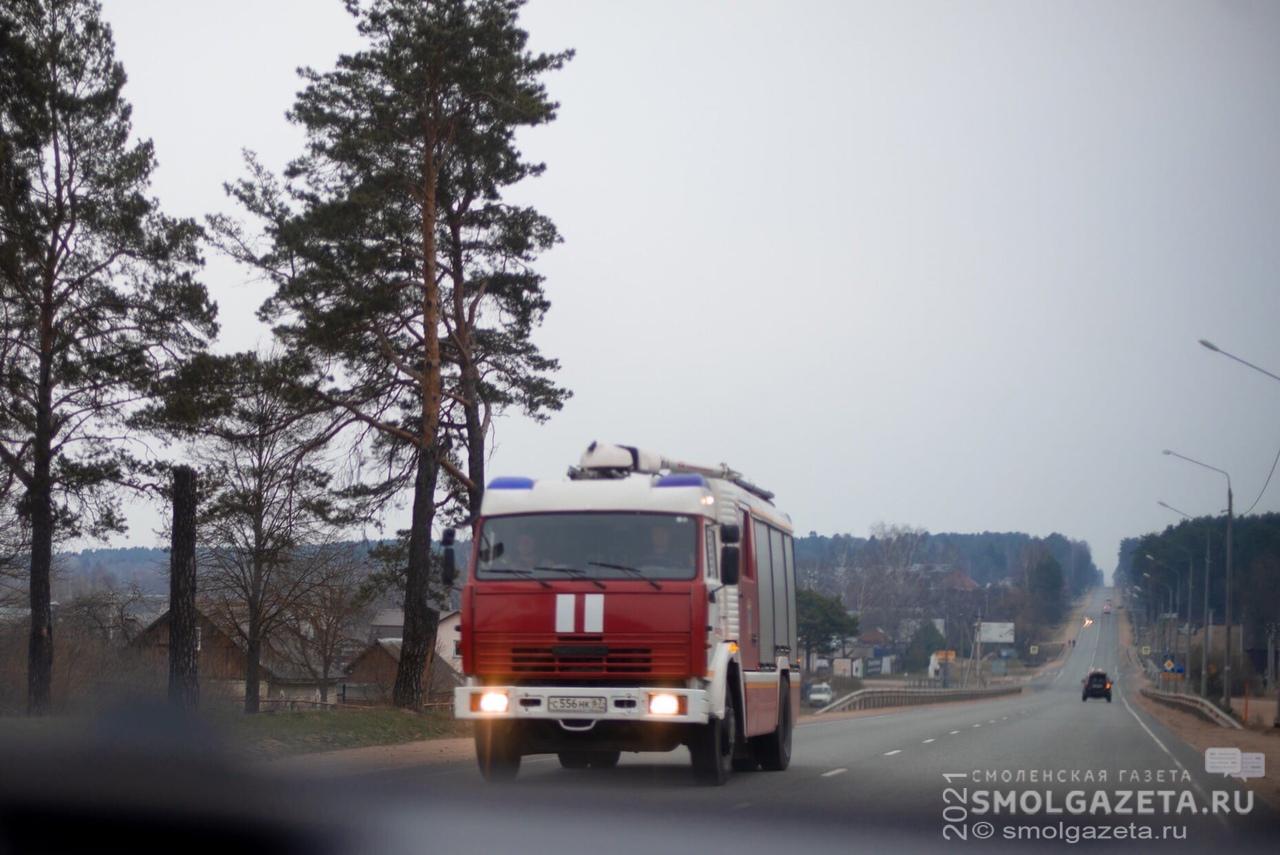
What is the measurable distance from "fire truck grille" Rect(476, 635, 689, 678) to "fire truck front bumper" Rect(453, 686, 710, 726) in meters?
0.16

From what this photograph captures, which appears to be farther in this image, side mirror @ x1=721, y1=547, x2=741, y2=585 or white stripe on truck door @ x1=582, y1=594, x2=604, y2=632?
side mirror @ x1=721, y1=547, x2=741, y2=585

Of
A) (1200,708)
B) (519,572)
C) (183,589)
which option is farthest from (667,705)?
(1200,708)

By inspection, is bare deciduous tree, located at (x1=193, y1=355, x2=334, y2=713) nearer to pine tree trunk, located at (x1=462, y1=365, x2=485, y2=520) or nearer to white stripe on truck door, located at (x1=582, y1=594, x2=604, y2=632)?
pine tree trunk, located at (x1=462, y1=365, x2=485, y2=520)

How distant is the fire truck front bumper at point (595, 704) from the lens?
543 inches

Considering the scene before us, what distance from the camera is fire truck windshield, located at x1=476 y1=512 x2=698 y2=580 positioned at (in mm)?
14320

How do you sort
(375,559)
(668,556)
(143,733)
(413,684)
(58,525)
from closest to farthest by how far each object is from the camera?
1. (143,733)
2. (668,556)
3. (413,684)
4. (58,525)
5. (375,559)

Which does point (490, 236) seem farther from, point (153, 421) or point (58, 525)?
point (58, 525)

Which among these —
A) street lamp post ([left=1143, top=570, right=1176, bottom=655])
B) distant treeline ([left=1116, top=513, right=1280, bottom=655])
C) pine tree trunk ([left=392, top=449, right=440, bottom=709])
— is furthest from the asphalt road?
street lamp post ([left=1143, top=570, right=1176, bottom=655])

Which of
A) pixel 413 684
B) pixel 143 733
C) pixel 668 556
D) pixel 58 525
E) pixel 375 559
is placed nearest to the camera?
pixel 143 733

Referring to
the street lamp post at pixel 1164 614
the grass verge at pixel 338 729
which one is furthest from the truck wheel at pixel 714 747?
the street lamp post at pixel 1164 614

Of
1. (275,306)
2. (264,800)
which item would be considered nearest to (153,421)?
(275,306)

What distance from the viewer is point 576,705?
13875mm

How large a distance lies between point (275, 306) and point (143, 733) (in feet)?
67.8

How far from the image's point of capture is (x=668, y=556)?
47.3ft
